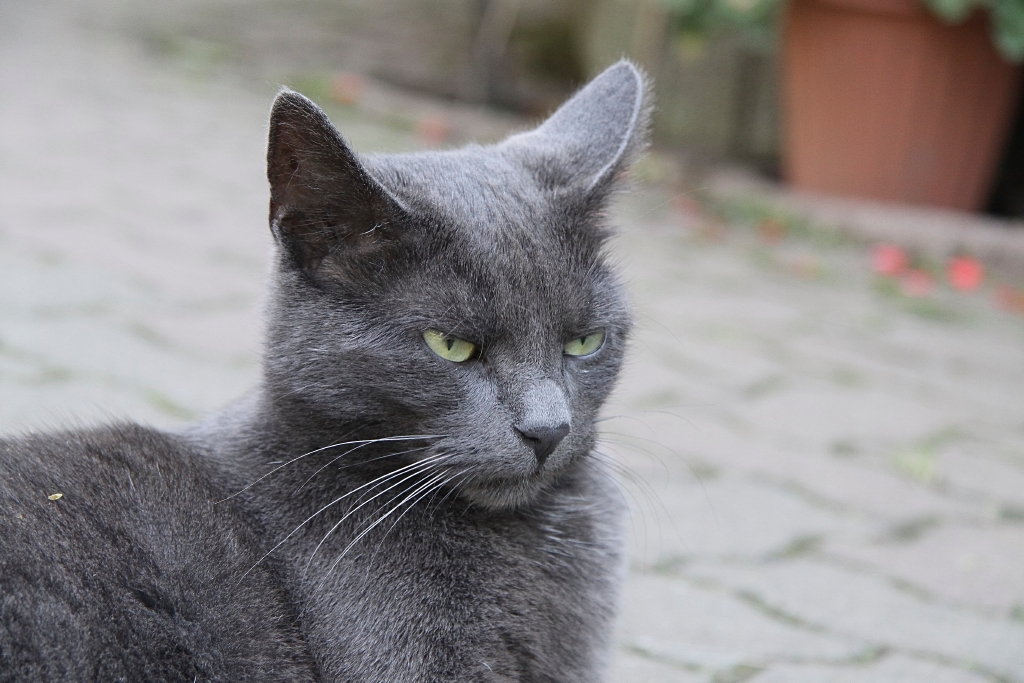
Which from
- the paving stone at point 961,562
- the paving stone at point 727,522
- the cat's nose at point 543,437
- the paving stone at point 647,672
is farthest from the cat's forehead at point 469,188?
the paving stone at point 961,562

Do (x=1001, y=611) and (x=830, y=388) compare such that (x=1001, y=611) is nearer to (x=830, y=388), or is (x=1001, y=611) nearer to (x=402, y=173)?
(x=830, y=388)

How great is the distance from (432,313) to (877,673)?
48.7 inches

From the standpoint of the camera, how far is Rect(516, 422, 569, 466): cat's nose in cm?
163

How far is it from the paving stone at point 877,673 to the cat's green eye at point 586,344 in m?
0.78

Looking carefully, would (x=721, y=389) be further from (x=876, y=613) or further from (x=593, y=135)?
(x=593, y=135)

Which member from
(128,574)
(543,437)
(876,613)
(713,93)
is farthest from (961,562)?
(713,93)

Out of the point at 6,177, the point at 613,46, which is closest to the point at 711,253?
the point at 613,46

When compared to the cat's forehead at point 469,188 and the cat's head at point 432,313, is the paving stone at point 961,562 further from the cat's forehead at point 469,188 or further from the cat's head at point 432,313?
the cat's forehead at point 469,188

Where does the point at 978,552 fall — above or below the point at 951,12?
below

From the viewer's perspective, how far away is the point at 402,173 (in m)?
1.81

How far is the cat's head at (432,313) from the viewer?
1653 millimetres

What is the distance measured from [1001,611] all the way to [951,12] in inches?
141

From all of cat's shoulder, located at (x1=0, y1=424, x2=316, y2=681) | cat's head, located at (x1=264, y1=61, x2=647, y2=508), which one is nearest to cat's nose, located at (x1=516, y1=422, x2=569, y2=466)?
cat's head, located at (x1=264, y1=61, x2=647, y2=508)

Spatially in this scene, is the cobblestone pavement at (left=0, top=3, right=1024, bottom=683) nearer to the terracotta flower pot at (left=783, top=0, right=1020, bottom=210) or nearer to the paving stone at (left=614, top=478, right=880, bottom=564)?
the paving stone at (left=614, top=478, right=880, bottom=564)
